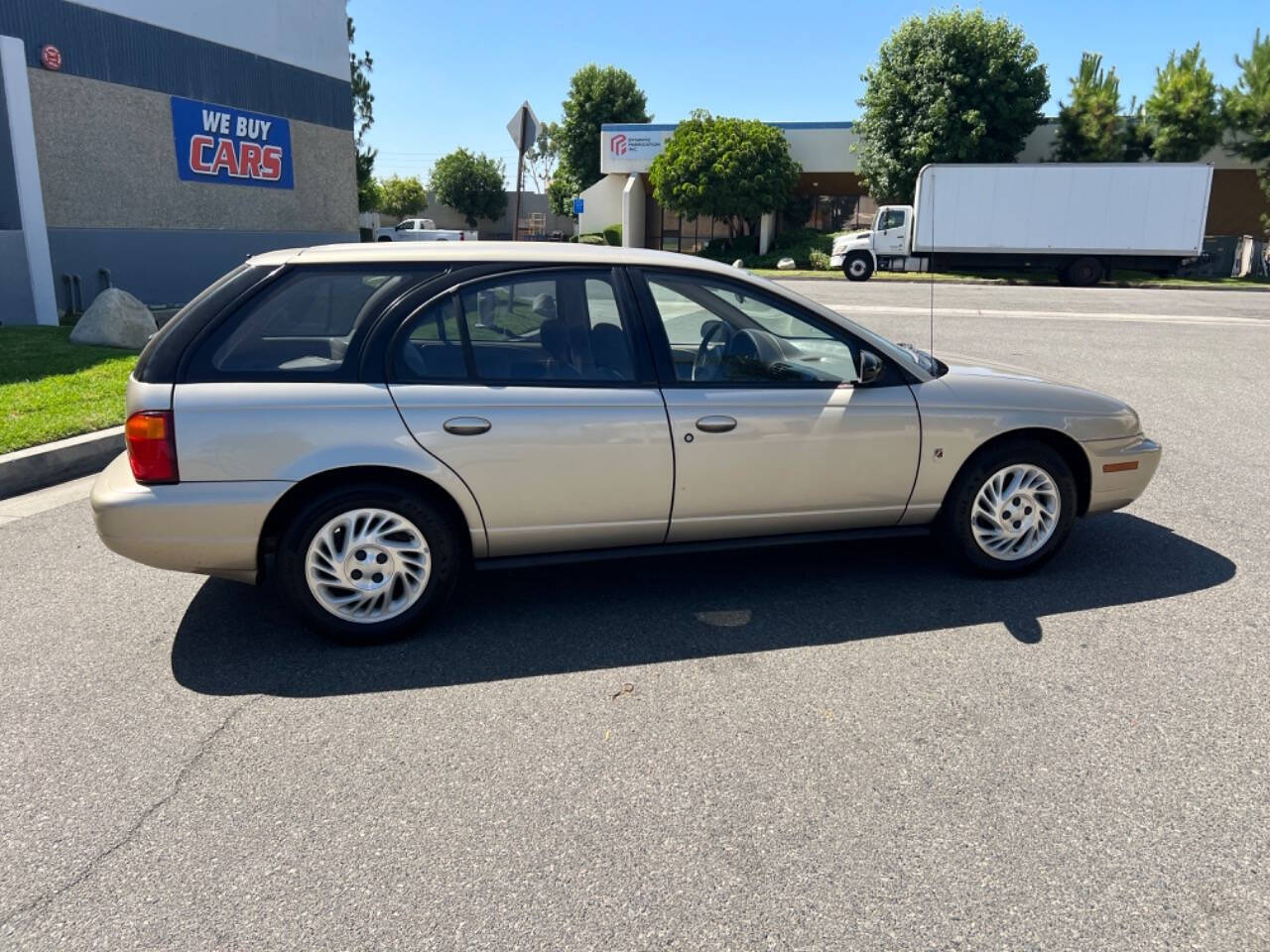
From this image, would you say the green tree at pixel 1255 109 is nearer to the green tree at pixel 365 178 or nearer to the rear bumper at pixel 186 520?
the green tree at pixel 365 178

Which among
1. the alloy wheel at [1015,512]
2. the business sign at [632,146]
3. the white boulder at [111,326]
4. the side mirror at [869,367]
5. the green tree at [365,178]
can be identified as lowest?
the alloy wheel at [1015,512]

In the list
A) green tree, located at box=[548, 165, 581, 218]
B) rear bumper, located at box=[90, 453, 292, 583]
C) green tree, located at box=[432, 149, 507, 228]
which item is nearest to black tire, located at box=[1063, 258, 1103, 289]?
rear bumper, located at box=[90, 453, 292, 583]

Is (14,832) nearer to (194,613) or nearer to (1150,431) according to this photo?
(194,613)

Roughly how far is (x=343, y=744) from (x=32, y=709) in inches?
48.7

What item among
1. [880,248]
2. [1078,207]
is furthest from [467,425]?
[1078,207]

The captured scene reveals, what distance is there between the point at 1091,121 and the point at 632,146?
19589 mm

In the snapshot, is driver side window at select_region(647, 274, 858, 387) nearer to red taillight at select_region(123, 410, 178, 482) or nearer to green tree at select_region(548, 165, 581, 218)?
red taillight at select_region(123, 410, 178, 482)

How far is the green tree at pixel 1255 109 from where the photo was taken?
3509 cm

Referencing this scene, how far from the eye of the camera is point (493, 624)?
4.11m

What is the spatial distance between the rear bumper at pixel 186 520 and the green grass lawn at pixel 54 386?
3469 mm

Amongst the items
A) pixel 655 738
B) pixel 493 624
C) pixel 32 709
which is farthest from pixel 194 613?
pixel 655 738

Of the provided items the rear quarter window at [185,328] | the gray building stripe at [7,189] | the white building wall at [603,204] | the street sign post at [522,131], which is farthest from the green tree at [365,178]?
the rear quarter window at [185,328]

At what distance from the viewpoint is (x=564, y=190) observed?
6031 centimetres

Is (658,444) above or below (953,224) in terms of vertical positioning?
below
